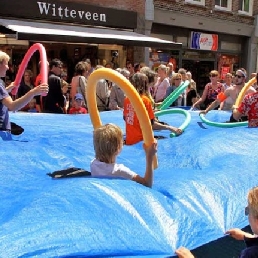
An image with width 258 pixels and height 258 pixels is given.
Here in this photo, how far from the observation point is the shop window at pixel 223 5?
17.2m

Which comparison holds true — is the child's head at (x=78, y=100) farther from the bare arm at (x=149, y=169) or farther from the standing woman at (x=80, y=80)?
the bare arm at (x=149, y=169)

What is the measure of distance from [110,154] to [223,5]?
53.4 feet

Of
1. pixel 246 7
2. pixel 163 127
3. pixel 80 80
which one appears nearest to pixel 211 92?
pixel 80 80

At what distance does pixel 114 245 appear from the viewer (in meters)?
2.18

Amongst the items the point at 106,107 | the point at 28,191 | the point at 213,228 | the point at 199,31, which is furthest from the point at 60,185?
the point at 199,31

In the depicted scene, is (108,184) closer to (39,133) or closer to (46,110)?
(39,133)

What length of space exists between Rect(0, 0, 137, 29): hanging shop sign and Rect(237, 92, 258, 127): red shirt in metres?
7.64

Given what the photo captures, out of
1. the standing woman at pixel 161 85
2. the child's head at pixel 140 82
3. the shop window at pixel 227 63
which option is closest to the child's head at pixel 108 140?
the child's head at pixel 140 82

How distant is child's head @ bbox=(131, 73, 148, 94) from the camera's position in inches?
160

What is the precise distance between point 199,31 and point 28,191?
593 inches

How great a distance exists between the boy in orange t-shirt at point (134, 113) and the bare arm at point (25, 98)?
823 millimetres

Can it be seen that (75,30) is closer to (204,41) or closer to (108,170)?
(204,41)

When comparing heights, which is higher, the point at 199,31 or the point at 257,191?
the point at 199,31

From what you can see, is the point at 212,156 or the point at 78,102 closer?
the point at 212,156
